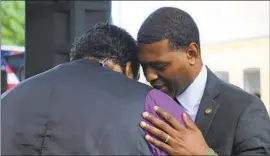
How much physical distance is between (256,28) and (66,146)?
49.8ft

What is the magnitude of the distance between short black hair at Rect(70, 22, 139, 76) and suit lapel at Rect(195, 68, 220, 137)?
350mm

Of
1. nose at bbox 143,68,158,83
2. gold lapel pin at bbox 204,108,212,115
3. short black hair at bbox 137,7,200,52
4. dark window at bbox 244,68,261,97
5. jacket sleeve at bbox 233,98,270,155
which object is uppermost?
short black hair at bbox 137,7,200,52

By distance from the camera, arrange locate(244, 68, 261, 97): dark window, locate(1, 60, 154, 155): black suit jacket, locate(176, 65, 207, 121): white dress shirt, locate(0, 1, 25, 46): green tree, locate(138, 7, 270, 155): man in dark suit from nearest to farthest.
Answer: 1. locate(1, 60, 154, 155): black suit jacket
2. locate(138, 7, 270, 155): man in dark suit
3. locate(176, 65, 207, 121): white dress shirt
4. locate(0, 1, 25, 46): green tree
5. locate(244, 68, 261, 97): dark window

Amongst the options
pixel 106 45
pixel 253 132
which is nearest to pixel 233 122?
pixel 253 132

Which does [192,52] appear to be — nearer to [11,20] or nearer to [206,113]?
[206,113]

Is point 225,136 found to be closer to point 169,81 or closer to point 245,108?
point 245,108

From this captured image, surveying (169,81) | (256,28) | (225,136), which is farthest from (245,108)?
(256,28)

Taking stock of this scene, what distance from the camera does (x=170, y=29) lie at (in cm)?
167

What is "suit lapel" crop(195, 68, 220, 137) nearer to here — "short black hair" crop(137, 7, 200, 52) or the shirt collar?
the shirt collar

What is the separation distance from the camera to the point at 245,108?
5.48 ft

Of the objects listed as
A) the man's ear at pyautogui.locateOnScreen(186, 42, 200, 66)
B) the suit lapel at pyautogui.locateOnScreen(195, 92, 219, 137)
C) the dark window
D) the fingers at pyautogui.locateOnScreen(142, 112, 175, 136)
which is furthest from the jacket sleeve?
the dark window

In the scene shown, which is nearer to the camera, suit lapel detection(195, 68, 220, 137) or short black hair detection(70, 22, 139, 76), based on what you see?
short black hair detection(70, 22, 139, 76)

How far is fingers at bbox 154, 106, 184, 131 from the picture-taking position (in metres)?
1.33

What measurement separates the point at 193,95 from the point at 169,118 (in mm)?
439
